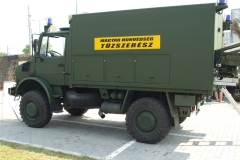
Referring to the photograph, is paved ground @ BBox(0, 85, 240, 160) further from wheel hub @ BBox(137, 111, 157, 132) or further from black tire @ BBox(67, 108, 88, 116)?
wheel hub @ BBox(137, 111, 157, 132)

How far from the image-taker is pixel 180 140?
22.0 feet

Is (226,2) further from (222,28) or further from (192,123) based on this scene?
(192,123)

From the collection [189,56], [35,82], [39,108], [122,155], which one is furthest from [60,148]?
[189,56]

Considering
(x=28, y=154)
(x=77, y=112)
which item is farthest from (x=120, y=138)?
(x=77, y=112)

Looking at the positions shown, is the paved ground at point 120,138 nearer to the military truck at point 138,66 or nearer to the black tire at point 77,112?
the black tire at point 77,112

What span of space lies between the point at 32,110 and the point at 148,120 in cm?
327

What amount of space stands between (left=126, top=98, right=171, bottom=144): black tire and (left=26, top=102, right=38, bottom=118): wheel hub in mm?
2697

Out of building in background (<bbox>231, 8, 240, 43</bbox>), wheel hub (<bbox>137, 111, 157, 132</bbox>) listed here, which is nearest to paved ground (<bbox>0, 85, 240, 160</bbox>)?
wheel hub (<bbox>137, 111, 157, 132</bbox>)

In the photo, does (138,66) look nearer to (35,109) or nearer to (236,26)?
(35,109)

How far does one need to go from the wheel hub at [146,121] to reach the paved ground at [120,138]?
37cm

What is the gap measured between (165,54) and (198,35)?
77cm

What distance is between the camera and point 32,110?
305 inches

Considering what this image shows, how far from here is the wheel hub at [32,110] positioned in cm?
773

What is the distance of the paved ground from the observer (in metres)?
5.74
